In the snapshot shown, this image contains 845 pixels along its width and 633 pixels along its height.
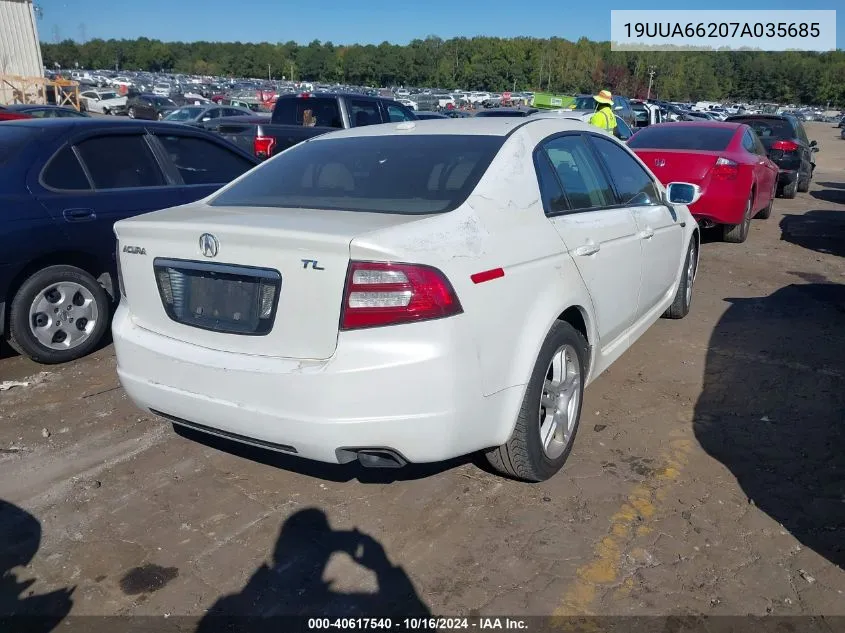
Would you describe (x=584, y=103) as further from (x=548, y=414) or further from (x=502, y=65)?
(x=502, y=65)

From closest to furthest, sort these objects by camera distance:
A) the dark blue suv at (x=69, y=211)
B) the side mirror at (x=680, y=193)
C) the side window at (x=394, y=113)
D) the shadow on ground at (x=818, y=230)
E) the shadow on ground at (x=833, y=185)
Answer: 1. the dark blue suv at (x=69, y=211)
2. the side mirror at (x=680, y=193)
3. the shadow on ground at (x=818, y=230)
4. the side window at (x=394, y=113)
5. the shadow on ground at (x=833, y=185)

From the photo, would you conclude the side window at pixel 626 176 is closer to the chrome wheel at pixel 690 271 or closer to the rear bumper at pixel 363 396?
the chrome wheel at pixel 690 271

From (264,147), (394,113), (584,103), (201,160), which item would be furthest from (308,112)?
(584,103)

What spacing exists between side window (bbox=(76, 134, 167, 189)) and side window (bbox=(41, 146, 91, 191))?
0.24 feet

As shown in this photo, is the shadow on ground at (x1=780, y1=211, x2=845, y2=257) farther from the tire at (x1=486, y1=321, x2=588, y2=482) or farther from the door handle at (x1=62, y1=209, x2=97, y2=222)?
the door handle at (x1=62, y1=209, x2=97, y2=222)

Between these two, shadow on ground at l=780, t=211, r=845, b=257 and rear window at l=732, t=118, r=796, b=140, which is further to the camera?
rear window at l=732, t=118, r=796, b=140

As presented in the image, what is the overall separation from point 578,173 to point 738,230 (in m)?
6.39

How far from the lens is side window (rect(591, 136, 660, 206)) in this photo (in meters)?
4.33

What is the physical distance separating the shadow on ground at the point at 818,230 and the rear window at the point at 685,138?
1.90 m

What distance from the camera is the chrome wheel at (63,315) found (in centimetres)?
475

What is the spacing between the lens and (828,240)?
33.0ft

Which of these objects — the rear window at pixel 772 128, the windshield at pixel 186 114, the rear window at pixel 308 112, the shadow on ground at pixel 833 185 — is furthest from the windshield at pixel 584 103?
the rear window at pixel 308 112

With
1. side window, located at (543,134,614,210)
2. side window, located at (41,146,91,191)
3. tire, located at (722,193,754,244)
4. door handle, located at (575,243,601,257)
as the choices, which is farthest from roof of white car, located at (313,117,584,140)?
tire, located at (722,193,754,244)

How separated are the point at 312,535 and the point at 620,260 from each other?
2.20m
